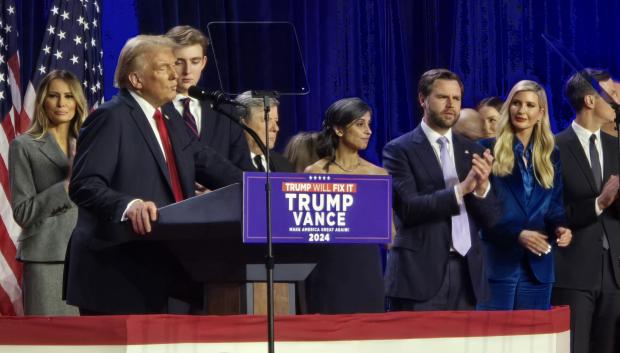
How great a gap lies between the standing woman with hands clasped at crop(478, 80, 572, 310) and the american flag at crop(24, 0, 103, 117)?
2.25 m

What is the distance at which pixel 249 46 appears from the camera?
4586 mm

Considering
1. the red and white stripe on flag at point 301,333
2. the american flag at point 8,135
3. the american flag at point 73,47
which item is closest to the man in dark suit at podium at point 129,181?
the red and white stripe on flag at point 301,333

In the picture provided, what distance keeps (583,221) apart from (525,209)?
0.33 meters

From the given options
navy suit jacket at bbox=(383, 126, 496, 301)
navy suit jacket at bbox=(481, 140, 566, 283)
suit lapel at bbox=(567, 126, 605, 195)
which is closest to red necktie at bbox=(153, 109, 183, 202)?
navy suit jacket at bbox=(383, 126, 496, 301)

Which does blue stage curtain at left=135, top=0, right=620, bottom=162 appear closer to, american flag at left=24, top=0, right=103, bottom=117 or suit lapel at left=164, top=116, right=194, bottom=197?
american flag at left=24, top=0, right=103, bottom=117

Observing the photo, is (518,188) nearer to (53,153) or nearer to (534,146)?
(534,146)

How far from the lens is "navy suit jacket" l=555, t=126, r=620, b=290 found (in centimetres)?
489

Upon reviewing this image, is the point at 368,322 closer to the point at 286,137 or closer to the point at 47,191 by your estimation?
the point at 47,191

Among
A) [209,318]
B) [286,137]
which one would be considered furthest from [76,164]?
[286,137]

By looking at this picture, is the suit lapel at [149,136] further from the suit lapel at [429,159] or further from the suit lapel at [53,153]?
the suit lapel at [429,159]

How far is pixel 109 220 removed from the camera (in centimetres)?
332

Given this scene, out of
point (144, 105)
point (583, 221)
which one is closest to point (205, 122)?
point (144, 105)

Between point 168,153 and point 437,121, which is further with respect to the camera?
point 437,121

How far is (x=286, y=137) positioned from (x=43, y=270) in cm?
218
